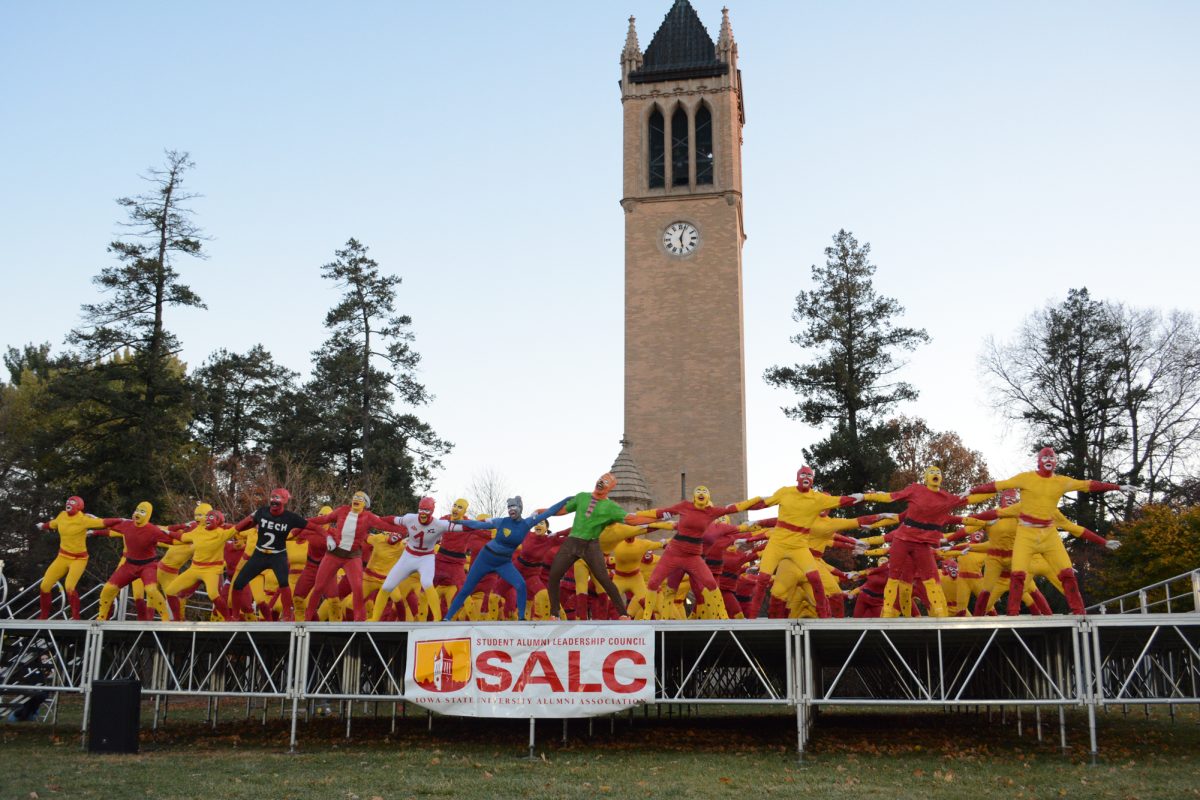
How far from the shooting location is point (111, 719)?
1442 cm

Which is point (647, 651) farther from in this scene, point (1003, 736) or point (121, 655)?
point (121, 655)

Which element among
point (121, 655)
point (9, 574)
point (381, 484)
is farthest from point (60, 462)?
point (121, 655)

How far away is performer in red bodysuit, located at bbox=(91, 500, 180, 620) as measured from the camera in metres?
17.0

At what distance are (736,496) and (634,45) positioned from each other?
1882 cm

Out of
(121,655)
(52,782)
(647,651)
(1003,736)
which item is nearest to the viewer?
(52,782)

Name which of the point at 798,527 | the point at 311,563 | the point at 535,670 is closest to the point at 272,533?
the point at 311,563

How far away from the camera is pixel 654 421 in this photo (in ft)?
127

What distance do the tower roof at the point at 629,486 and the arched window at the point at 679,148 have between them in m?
11.3

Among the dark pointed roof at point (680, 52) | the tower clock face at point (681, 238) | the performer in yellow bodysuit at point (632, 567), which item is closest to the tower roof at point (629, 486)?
the tower clock face at point (681, 238)

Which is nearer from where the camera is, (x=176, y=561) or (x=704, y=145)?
(x=176, y=561)

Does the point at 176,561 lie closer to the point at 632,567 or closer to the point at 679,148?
the point at 632,567

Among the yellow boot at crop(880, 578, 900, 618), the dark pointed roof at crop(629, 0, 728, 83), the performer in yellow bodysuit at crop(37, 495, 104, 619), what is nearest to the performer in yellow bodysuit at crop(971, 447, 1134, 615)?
the yellow boot at crop(880, 578, 900, 618)

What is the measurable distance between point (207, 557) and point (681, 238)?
26.9m

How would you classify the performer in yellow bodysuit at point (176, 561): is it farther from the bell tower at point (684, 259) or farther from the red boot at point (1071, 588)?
the bell tower at point (684, 259)
